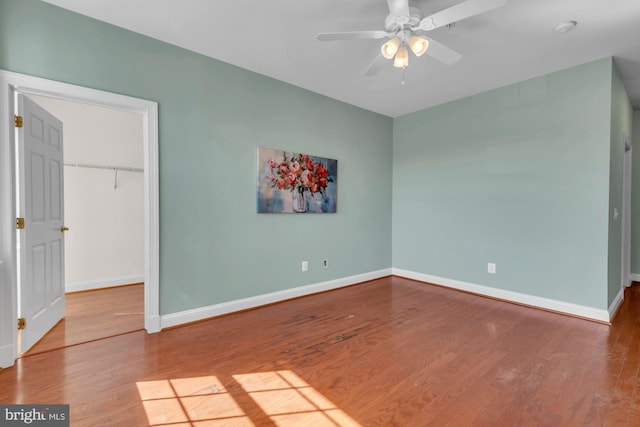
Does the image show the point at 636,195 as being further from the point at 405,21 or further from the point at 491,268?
the point at 405,21

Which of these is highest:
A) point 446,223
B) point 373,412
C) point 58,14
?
point 58,14

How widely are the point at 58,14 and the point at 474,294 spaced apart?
5019 mm

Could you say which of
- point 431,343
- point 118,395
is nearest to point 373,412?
point 431,343

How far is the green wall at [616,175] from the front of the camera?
3.01m

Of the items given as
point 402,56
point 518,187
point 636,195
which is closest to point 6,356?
point 402,56

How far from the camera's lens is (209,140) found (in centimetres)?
300

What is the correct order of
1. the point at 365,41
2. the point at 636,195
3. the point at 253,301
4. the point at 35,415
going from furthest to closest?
the point at 636,195 < the point at 253,301 < the point at 365,41 < the point at 35,415

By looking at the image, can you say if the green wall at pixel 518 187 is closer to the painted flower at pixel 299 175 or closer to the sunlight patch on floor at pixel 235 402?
the painted flower at pixel 299 175

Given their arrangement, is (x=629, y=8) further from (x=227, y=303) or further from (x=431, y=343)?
(x=227, y=303)

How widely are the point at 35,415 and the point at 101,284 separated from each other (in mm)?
2849

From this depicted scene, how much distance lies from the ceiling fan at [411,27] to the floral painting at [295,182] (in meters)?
1.58

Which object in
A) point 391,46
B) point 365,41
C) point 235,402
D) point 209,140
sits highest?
point 365,41

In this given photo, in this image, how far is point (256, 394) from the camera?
5.98 feet

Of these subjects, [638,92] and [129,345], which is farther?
[638,92]
